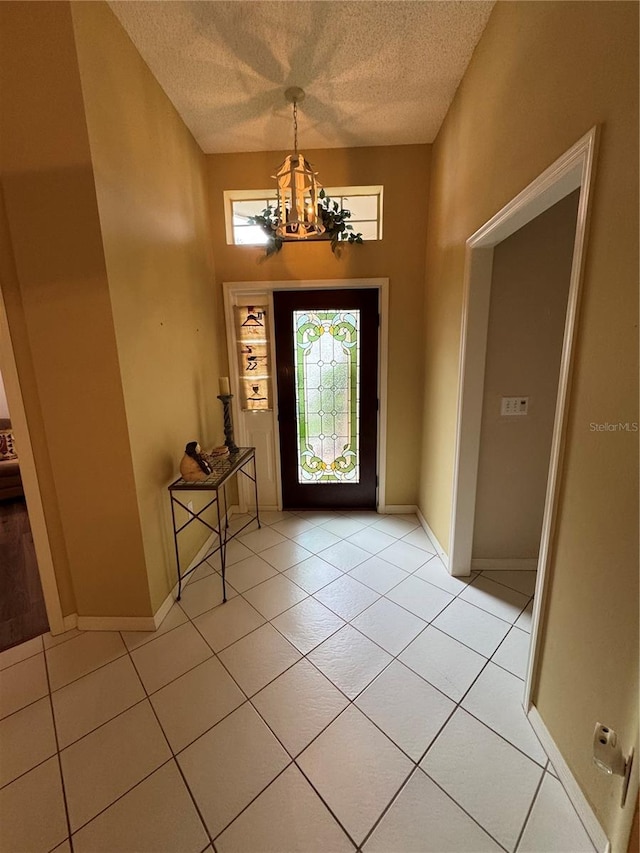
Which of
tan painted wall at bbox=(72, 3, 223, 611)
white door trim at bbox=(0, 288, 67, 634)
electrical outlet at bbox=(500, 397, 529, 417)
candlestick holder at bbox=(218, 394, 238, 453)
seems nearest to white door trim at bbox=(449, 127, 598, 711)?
Result: electrical outlet at bbox=(500, 397, 529, 417)

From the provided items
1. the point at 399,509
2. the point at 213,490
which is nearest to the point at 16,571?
the point at 213,490

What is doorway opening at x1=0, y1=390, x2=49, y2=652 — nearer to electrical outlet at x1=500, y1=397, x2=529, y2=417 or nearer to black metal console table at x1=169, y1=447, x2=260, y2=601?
black metal console table at x1=169, y1=447, x2=260, y2=601

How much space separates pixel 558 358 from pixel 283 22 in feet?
7.44

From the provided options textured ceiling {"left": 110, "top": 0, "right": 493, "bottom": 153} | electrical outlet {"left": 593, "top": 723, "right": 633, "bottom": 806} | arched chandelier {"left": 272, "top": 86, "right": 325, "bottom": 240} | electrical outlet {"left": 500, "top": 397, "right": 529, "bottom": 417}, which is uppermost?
textured ceiling {"left": 110, "top": 0, "right": 493, "bottom": 153}

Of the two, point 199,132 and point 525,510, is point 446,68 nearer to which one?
point 199,132

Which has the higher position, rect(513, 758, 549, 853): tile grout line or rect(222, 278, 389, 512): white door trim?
rect(222, 278, 389, 512): white door trim

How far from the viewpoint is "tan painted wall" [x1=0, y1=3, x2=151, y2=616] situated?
137 centimetres

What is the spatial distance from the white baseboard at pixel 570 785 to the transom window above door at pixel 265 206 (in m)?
3.08

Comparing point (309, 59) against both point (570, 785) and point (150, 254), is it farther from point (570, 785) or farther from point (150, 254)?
point (570, 785)

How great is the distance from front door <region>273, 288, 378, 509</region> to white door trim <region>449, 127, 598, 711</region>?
1040mm

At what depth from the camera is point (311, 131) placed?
95.0 inches

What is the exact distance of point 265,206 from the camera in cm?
286

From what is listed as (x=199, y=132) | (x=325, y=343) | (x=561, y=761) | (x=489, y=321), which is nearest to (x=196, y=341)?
A: (x=325, y=343)

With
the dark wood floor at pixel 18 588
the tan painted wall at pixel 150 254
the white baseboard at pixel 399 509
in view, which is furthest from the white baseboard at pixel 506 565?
the dark wood floor at pixel 18 588
